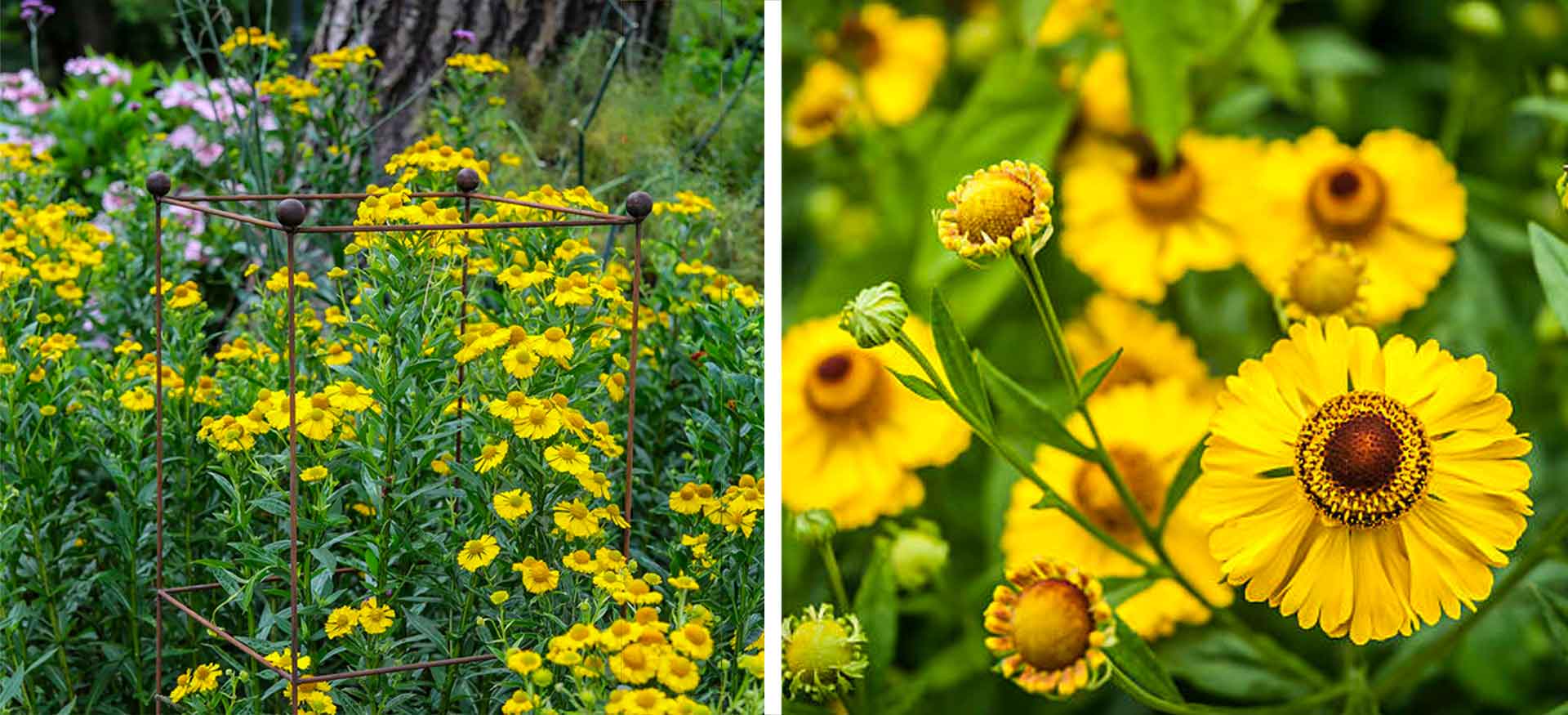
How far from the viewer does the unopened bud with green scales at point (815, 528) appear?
2.07 ft

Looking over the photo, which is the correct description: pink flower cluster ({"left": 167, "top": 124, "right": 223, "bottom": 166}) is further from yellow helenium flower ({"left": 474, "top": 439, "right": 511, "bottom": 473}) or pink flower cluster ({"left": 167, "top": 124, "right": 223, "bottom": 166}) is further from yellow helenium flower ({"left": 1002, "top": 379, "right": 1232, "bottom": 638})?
yellow helenium flower ({"left": 1002, "top": 379, "right": 1232, "bottom": 638})

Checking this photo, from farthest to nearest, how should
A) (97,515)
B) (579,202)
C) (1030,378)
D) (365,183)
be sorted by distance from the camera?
1. (365,183)
2. (97,515)
3. (579,202)
4. (1030,378)

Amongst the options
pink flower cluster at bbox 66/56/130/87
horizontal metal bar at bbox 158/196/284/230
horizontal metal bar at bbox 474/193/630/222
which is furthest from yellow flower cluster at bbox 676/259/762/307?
pink flower cluster at bbox 66/56/130/87

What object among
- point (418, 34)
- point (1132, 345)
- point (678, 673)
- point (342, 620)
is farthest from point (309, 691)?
point (418, 34)

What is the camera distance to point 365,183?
74.5 inches

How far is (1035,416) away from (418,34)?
156cm

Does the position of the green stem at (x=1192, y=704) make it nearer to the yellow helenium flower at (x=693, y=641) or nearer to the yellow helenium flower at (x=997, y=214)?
the yellow helenium flower at (x=997, y=214)

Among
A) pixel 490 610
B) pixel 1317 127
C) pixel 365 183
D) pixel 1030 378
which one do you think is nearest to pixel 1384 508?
pixel 1030 378

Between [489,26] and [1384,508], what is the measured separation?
66.0 inches

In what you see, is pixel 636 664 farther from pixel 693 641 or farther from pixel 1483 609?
pixel 1483 609

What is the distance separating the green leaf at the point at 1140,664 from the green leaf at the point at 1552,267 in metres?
0.15

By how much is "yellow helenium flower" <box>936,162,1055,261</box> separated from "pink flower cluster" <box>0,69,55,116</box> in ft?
6.63

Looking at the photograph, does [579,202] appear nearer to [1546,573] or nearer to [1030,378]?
[1030,378]

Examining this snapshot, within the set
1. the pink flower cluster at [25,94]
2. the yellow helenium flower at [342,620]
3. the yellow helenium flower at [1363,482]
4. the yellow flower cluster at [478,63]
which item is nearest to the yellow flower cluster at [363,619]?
the yellow helenium flower at [342,620]
